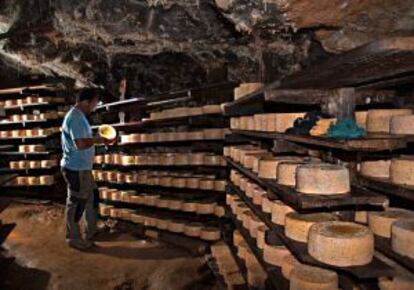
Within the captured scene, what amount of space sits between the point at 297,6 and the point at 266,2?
0.24m

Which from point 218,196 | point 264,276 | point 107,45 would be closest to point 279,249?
point 264,276

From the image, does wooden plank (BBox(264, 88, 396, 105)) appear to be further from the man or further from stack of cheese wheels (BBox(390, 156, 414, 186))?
the man

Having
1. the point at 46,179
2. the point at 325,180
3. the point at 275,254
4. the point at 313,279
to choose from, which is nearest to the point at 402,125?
the point at 325,180

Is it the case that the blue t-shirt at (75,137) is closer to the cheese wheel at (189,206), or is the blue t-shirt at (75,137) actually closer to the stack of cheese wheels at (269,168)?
the cheese wheel at (189,206)

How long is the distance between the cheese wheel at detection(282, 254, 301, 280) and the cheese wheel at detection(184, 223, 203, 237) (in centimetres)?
255

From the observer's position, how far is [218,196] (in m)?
5.52

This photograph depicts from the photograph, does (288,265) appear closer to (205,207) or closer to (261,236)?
(261,236)

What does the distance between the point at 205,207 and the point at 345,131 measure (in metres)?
3.37

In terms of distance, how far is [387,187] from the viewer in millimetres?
2270

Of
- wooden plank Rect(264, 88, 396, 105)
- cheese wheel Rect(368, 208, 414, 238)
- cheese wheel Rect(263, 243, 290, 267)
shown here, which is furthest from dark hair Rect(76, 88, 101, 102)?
cheese wheel Rect(368, 208, 414, 238)

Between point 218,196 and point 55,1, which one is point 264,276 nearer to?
point 218,196

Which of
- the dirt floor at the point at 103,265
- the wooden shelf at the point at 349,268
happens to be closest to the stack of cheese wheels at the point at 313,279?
the wooden shelf at the point at 349,268

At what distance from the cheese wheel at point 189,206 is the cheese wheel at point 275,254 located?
2413 mm

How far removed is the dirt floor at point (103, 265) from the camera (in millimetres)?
4480
